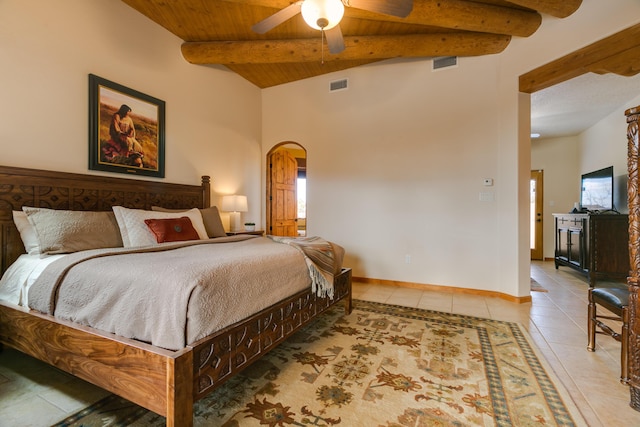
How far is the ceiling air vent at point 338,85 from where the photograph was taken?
4465 millimetres

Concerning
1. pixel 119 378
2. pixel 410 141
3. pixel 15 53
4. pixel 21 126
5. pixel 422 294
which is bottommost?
pixel 422 294

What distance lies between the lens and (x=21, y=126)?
7.71 feet

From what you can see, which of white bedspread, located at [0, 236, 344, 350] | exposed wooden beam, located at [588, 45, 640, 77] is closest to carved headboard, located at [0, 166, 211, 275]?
white bedspread, located at [0, 236, 344, 350]

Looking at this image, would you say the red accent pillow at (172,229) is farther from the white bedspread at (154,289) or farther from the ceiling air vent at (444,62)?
the ceiling air vent at (444,62)

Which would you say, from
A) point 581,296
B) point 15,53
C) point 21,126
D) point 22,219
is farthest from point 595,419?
point 15,53

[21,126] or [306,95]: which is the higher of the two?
[306,95]

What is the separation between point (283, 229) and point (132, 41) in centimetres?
362

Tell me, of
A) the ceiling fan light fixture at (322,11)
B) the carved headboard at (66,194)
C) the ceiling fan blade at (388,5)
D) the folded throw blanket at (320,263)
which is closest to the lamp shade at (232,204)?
the carved headboard at (66,194)

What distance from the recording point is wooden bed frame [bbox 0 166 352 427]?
122 centimetres

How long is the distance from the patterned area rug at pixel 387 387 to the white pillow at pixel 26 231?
1332 mm

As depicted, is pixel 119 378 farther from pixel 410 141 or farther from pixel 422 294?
pixel 410 141

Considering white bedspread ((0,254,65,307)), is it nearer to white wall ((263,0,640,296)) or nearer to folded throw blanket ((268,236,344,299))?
folded throw blanket ((268,236,344,299))

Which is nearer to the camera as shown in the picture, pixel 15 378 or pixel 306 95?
pixel 15 378

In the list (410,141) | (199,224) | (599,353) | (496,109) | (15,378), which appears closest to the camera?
(15,378)
